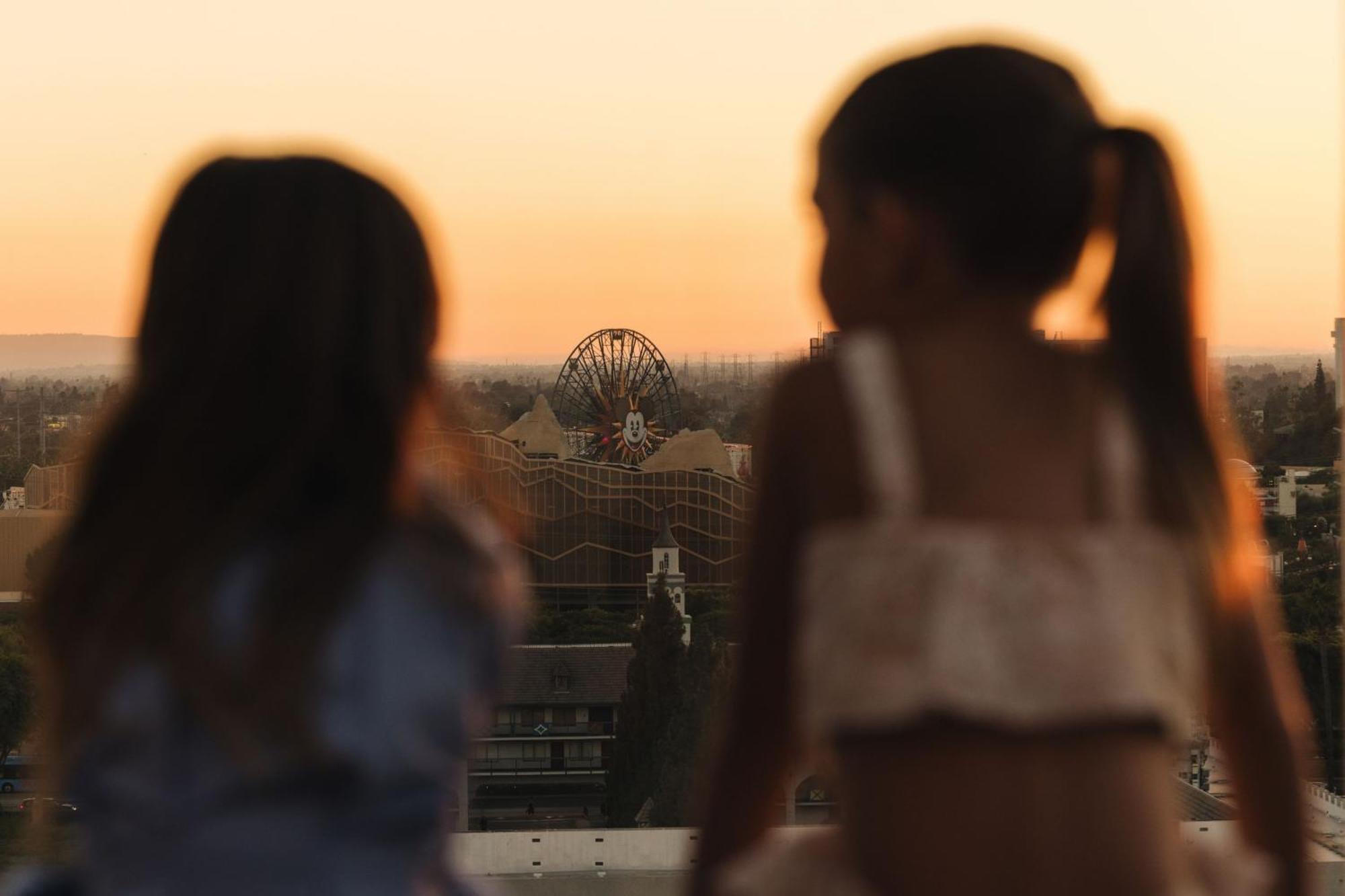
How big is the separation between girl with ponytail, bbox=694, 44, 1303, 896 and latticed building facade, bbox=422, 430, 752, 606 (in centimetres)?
1234

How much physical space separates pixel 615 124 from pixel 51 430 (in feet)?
9.58

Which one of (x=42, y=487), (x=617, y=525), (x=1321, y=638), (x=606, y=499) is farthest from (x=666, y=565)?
(x=1321, y=638)

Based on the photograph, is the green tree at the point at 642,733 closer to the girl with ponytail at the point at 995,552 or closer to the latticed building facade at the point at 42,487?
the latticed building facade at the point at 42,487

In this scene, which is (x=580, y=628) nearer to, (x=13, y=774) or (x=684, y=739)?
(x=684, y=739)

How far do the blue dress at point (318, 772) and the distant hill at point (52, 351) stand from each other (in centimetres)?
747

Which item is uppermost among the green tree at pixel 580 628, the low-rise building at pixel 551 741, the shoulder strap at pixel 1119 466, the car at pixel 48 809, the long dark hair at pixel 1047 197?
the long dark hair at pixel 1047 197

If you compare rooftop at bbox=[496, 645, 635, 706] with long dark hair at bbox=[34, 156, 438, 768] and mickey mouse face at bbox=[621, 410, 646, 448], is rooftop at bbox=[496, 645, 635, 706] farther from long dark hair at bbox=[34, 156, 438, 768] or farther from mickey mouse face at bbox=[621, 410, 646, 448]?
long dark hair at bbox=[34, 156, 438, 768]

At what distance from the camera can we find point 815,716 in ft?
1.72

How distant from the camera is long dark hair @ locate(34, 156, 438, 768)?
1.81 feet

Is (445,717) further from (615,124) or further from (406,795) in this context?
(615,124)

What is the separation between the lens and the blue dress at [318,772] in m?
0.56

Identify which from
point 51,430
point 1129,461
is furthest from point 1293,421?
point 1129,461

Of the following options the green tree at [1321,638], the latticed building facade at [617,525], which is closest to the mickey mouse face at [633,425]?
the latticed building facade at [617,525]

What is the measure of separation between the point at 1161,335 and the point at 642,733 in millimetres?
8507
